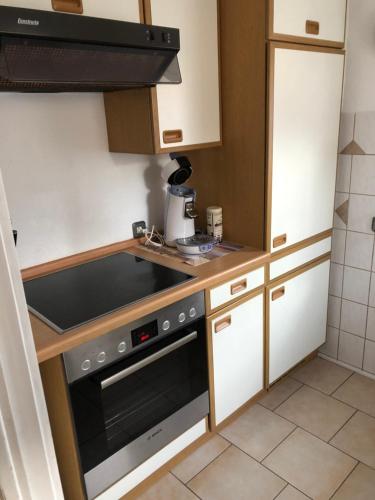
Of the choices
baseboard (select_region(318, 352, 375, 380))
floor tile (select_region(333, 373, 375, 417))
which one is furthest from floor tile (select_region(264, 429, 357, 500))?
baseboard (select_region(318, 352, 375, 380))

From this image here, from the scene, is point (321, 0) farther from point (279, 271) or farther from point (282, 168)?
point (279, 271)

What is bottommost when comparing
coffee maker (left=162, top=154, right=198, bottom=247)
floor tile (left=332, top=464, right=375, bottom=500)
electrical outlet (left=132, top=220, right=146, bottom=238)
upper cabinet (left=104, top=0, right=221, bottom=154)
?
floor tile (left=332, top=464, right=375, bottom=500)

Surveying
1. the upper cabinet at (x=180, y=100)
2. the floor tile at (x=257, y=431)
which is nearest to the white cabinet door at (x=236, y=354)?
the floor tile at (x=257, y=431)

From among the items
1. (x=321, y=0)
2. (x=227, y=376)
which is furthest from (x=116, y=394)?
(x=321, y=0)

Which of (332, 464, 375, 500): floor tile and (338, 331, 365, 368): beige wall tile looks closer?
(332, 464, 375, 500): floor tile


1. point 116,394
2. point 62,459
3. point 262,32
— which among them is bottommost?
point 62,459

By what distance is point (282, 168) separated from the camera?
Result: 1813 millimetres

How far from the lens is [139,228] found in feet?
6.75

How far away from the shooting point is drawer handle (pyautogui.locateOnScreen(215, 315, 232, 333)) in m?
1.72

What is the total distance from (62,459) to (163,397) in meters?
0.42

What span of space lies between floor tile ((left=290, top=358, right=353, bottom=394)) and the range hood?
5.73 ft

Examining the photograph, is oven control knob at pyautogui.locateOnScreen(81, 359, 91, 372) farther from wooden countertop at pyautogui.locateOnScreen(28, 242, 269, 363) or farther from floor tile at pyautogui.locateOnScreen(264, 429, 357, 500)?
floor tile at pyautogui.locateOnScreen(264, 429, 357, 500)

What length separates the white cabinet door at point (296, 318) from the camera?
6.71 ft

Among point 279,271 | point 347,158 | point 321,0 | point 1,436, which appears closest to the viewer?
point 1,436
